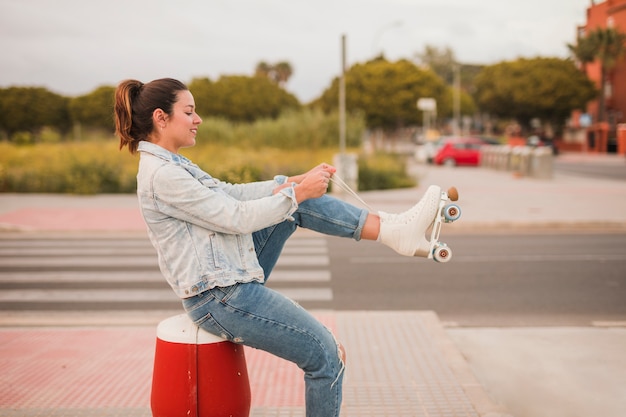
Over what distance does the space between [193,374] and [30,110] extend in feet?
261

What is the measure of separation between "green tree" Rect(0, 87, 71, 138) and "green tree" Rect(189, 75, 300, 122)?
20.6 metres

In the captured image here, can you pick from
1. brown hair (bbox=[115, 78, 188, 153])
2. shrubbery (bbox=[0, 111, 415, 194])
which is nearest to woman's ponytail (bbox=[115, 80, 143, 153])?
brown hair (bbox=[115, 78, 188, 153])

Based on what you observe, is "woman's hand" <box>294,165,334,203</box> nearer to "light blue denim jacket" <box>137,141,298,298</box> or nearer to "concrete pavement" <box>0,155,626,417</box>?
"light blue denim jacket" <box>137,141,298,298</box>

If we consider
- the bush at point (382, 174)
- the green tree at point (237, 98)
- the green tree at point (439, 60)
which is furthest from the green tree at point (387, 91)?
the green tree at point (439, 60)

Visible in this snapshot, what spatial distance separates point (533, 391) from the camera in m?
4.52

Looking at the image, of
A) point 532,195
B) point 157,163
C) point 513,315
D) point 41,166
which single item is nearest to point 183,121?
point 157,163

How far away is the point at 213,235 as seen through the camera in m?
2.79

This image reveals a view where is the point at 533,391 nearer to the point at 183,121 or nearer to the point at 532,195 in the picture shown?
the point at 183,121

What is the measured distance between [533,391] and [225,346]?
2.53 metres

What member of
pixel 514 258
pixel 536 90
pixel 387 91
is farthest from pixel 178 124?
pixel 536 90

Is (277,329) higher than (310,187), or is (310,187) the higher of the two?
(310,187)

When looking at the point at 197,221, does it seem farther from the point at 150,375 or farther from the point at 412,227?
the point at 150,375

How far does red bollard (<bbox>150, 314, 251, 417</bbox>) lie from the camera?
287cm

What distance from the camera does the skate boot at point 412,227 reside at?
3.05 m
